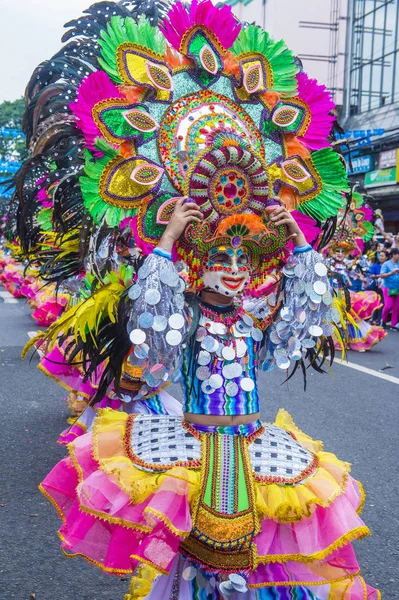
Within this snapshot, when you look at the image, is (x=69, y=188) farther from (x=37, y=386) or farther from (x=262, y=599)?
(x=37, y=386)

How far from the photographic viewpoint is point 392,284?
45.7 feet

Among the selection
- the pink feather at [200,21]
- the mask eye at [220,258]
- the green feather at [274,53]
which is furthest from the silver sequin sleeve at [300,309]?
the pink feather at [200,21]

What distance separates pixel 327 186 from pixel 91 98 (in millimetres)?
1036

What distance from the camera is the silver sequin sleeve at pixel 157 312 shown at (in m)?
2.69

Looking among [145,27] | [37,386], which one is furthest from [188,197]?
[37,386]

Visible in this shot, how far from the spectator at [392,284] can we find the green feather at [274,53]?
1110 centimetres

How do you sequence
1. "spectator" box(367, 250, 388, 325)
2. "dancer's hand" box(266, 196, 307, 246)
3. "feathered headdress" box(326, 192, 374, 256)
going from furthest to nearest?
1. "spectator" box(367, 250, 388, 325)
2. "feathered headdress" box(326, 192, 374, 256)
3. "dancer's hand" box(266, 196, 307, 246)

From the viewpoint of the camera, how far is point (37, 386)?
8094 millimetres

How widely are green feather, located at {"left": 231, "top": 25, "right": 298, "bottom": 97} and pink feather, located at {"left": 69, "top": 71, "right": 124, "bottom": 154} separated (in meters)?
0.57

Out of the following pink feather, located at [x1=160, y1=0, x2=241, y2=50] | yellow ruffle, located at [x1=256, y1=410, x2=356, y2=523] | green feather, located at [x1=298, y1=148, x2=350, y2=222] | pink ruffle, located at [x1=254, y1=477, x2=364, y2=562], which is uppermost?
pink feather, located at [x1=160, y1=0, x2=241, y2=50]

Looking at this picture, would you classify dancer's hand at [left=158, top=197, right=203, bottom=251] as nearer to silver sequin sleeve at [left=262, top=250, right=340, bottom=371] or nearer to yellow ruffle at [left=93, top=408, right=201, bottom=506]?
silver sequin sleeve at [left=262, top=250, right=340, bottom=371]

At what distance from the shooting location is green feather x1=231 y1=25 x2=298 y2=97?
309 cm

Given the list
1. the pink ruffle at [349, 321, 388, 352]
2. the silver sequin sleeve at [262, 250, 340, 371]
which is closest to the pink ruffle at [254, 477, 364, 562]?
the silver sequin sleeve at [262, 250, 340, 371]

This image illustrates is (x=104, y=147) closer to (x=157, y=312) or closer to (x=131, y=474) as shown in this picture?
(x=157, y=312)
